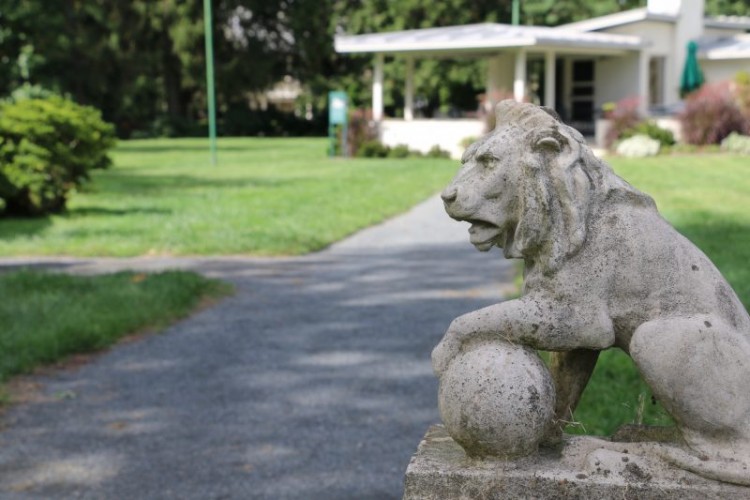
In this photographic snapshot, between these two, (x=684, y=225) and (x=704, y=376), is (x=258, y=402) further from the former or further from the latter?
(x=684, y=225)

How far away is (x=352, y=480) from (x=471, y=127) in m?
22.9

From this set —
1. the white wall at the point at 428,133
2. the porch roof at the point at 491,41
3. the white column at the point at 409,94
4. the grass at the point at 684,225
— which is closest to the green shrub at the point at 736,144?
the grass at the point at 684,225

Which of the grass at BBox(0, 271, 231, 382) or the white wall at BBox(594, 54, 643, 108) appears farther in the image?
the white wall at BBox(594, 54, 643, 108)

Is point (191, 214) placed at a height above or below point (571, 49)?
below

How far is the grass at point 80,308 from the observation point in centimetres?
677

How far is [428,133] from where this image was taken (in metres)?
27.9

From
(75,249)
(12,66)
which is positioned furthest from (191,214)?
(12,66)

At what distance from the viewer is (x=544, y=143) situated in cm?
252

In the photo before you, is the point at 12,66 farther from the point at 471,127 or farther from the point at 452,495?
the point at 452,495

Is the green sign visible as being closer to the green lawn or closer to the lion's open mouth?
the green lawn

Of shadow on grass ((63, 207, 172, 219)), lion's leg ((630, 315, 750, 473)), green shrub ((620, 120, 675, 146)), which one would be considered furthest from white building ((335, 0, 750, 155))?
lion's leg ((630, 315, 750, 473))

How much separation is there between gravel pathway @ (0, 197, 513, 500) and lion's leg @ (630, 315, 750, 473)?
223cm

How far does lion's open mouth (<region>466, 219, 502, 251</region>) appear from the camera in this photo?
8.60 feet

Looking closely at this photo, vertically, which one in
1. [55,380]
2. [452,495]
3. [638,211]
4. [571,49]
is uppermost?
[571,49]
